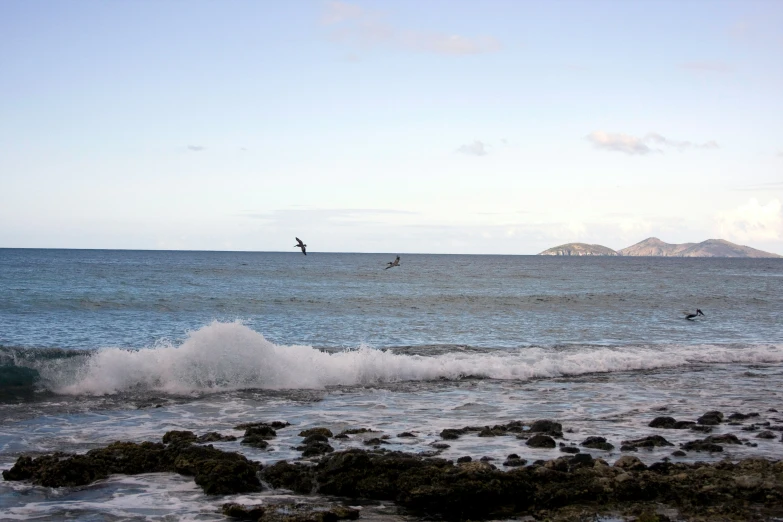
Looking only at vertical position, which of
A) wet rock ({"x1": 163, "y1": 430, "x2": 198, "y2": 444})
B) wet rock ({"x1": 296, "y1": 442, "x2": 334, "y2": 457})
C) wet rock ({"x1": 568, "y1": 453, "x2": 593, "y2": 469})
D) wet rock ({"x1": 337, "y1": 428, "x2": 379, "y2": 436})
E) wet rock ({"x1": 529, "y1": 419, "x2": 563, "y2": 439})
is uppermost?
wet rock ({"x1": 568, "y1": 453, "x2": 593, "y2": 469})

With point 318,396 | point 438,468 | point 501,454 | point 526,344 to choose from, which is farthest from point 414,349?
point 438,468

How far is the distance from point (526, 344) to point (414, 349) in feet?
17.2

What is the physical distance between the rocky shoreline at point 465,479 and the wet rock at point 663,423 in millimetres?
1670

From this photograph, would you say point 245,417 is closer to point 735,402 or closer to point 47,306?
point 735,402

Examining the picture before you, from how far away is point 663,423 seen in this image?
14.0 metres

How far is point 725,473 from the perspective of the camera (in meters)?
10.1

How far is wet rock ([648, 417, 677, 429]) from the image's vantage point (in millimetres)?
13891

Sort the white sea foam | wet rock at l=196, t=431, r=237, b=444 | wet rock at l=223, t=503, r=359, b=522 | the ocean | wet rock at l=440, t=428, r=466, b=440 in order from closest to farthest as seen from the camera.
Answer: wet rock at l=223, t=503, r=359, b=522, the ocean, wet rock at l=196, t=431, r=237, b=444, wet rock at l=440, t=428, r=466, b=440, the white sea foam

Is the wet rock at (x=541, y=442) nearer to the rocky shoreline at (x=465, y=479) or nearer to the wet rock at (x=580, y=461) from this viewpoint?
the rocky shoreline at (x=465, y=479)

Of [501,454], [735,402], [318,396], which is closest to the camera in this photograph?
[501,454]

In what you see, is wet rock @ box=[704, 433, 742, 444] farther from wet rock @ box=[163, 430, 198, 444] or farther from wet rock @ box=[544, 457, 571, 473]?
wet rock @ box=[163, 430, 198, 444]

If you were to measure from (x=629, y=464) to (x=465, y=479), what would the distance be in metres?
2.76

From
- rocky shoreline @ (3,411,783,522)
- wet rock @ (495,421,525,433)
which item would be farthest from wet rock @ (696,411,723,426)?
wet rock @ (495,421,525,433)

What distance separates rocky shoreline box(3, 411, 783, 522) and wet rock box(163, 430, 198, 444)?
0.67 m
